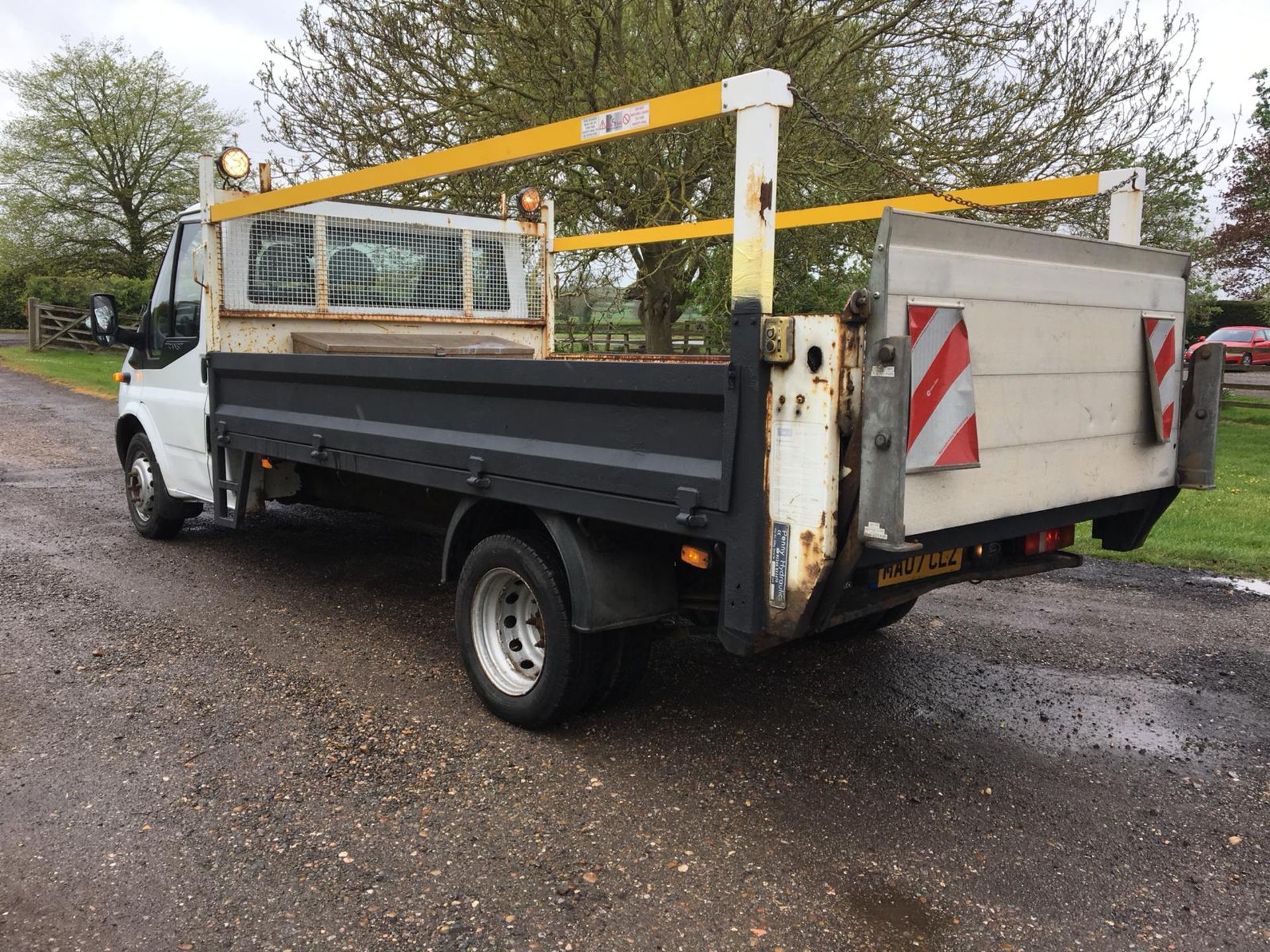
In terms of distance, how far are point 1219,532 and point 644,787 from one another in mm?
5989

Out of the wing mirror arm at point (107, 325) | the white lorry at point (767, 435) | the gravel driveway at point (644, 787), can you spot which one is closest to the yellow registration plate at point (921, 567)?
the white lorry at point (767, 435)

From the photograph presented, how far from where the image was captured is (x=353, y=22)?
36.9ft

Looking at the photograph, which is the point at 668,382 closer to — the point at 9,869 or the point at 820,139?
the point at 9,869

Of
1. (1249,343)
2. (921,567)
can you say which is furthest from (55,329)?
(1249,343)

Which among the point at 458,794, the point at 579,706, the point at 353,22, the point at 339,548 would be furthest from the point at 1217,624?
the point at 353,22

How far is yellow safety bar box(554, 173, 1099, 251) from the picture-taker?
4262 mm

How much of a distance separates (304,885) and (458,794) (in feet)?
2.15

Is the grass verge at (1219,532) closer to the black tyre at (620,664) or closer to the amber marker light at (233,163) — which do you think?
the black tyre at (620,664)

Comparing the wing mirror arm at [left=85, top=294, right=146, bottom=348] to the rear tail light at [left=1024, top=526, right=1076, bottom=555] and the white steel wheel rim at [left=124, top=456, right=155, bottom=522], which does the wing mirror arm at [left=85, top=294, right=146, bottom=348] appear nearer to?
the white steel wheel rim at [left=124, top=456, right=155, bottom=522]

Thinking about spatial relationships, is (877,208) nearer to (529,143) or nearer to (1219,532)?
(529,143)

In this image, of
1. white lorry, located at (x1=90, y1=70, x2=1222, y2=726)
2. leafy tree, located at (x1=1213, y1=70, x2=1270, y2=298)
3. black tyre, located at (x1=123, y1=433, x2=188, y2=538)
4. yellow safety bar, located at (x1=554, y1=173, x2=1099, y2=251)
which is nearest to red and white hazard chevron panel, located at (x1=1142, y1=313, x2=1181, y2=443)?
white lorry, located at (x1=90, y1=70, x2=1222, y2=726)

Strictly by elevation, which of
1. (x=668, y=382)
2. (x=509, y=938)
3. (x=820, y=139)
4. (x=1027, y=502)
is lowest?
(x=509, y=938)

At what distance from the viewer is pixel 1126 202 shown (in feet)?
13.8

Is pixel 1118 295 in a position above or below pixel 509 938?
above
